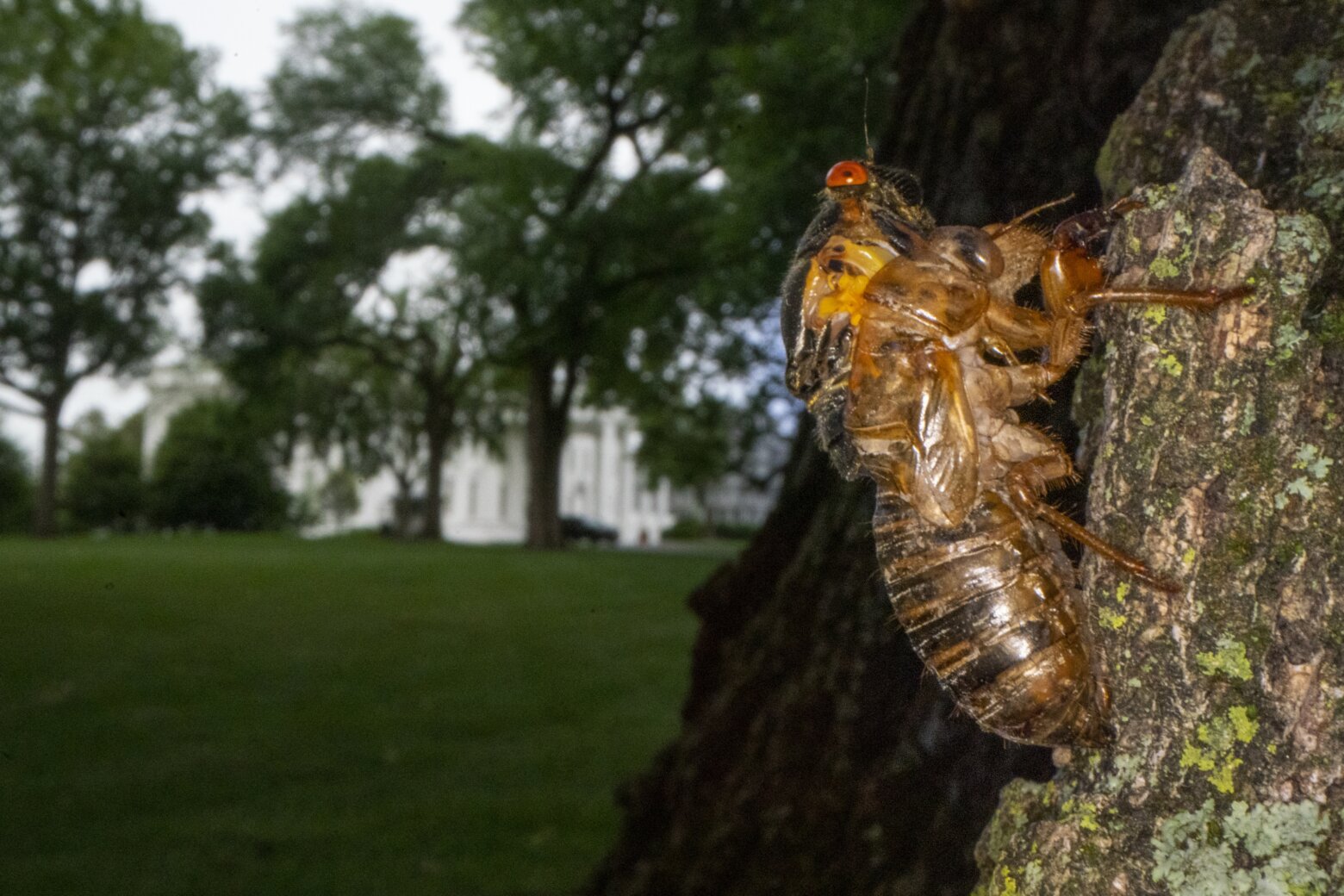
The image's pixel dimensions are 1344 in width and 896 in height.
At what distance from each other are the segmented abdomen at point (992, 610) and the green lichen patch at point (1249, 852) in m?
0.23

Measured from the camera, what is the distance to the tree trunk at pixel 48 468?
39281mm

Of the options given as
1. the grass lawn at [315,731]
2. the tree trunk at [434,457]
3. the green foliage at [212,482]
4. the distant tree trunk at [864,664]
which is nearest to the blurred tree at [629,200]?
the grass lawn at [315,731]

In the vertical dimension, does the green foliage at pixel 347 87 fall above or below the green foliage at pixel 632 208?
above

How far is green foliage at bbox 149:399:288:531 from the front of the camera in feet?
174

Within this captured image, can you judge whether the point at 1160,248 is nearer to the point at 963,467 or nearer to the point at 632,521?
the point at 963,467

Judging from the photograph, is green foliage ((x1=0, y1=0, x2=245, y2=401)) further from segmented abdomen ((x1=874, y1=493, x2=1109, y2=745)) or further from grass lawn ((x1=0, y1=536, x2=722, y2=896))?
segmented abdomen ((x1=874, y1=493, x2=1109, y2=745))

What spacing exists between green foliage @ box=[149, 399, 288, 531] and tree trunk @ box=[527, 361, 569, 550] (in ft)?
60.6

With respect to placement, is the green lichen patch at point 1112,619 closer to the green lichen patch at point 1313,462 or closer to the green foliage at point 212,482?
the green lichen patch at point 1313,462

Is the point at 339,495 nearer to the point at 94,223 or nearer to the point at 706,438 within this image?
the point at 94,223

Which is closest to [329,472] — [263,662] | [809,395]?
[263,662]

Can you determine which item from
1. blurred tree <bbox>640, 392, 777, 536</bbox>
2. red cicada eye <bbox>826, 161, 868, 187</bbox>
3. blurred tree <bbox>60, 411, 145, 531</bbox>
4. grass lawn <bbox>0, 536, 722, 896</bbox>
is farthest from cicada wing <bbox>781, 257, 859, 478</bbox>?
blurred tree <bbox>60, 411, 145, 531</bbox>

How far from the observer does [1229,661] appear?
4.91 ft

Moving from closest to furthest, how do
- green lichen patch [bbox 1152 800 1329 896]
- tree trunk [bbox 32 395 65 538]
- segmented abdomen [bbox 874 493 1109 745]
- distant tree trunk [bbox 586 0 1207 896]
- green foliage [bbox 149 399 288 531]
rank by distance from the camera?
green lichen patch [bbox 1152 800 1329 896], segmented abdomen [bbox 874 493 1109 745], distant tree trunk [bbox 586 0 1207 896], tree trunk [bbox 32 395 65 538], green foliage [bbox 149 399 288 531]

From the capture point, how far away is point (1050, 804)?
5.35ft
